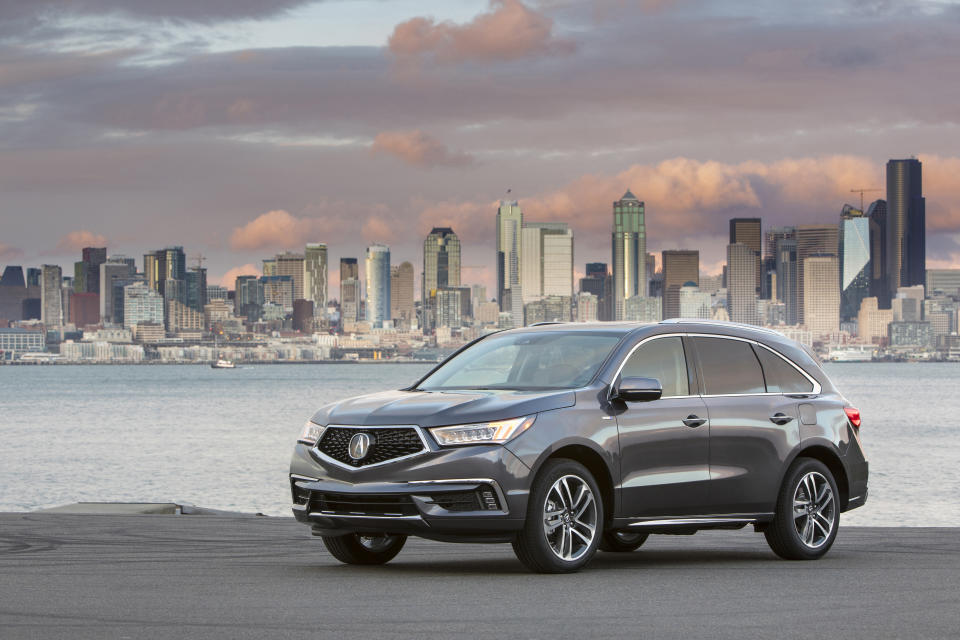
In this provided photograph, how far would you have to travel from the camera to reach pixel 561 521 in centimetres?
1126

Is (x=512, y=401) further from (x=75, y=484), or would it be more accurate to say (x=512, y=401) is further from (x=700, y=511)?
(x=75, y=484)

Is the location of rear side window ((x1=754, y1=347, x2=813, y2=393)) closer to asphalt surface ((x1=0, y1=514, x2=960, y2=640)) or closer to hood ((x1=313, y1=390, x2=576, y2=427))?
asphalt surface ((x1=0, y1=514, x2=960, y2=640))

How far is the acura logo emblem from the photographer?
36.4ft

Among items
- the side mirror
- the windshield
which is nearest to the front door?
the side mirror

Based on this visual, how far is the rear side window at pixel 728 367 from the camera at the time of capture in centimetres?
1264

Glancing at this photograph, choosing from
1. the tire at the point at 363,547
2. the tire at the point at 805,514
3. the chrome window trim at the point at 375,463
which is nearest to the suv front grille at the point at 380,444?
the chrome window trim at the point at 375,463

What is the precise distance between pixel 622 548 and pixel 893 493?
30.5 metres

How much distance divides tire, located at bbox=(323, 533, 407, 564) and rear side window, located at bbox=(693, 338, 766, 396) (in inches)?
107

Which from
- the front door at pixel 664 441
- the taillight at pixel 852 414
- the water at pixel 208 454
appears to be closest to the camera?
the front door at pixel 664 441

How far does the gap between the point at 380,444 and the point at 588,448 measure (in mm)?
1505

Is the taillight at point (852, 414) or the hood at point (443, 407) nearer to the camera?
the hood at point (443, 407)

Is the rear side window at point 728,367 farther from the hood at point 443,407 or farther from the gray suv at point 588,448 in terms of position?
the hood at point 443,407

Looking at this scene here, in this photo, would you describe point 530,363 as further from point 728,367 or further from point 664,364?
point 728,367

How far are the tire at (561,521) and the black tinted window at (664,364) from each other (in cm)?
110
